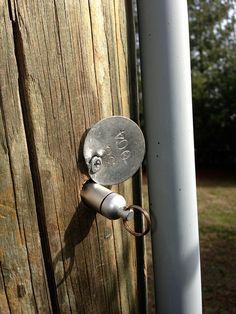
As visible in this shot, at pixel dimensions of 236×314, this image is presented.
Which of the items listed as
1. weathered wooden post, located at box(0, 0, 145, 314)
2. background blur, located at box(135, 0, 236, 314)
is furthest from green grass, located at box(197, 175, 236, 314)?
weathered wooden post, located at box(0, 0, 145, 314)

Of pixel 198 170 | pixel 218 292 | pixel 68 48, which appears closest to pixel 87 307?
pixel 68 48

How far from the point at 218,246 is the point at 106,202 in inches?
179

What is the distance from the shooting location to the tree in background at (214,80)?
9.63m

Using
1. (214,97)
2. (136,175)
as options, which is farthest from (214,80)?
(136,175)

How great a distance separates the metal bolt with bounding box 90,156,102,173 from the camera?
947 mm

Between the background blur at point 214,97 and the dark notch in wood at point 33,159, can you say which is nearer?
the dark notch in wood at point 33,159

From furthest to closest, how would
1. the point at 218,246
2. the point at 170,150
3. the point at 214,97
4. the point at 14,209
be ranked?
the point at 214,97 < the point at 218,246 < the point at 170,150 < the point at 14,209

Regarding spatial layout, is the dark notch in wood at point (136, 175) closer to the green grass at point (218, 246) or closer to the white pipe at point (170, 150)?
the white pipe at point (170, 150)

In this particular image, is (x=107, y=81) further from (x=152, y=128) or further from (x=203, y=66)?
(x=203, y=66)

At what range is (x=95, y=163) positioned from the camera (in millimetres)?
951

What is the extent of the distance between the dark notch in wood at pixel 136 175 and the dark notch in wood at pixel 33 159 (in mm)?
324

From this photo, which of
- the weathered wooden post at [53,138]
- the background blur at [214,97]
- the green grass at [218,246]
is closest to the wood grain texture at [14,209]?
the weathered wooden post at [53,138]

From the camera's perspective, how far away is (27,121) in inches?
34.8

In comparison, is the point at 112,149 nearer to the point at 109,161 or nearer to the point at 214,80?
the point at 109,161
